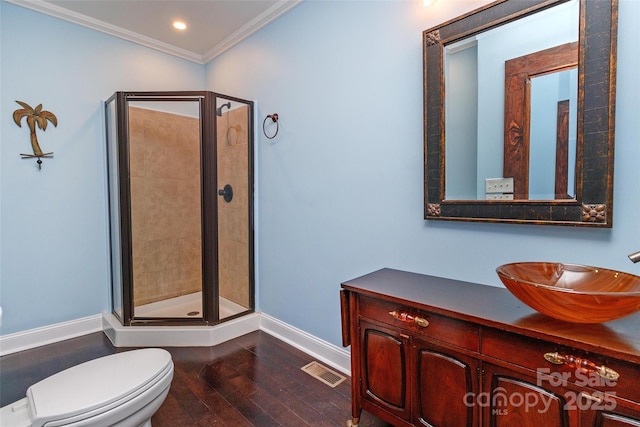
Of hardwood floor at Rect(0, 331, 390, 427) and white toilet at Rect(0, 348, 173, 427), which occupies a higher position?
white toilet at Rect(0, 348, 173, 427)

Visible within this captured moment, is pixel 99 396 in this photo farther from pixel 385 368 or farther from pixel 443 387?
pixel 443 387

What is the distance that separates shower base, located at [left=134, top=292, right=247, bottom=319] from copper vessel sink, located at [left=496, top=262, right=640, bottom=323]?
2190 millimetres

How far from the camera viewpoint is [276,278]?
2689 mm

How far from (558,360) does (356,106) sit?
1.61 m

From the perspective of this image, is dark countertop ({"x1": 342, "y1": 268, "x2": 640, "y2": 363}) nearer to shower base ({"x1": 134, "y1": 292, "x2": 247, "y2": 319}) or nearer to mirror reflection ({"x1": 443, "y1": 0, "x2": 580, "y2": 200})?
mirror reflection ({"x1": 443, "y1": 0, "x2": 580, "y2": 200})

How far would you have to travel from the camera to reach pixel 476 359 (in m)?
1.16

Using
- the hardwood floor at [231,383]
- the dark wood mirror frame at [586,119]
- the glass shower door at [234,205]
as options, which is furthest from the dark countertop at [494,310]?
the glass shower door at [234,205]

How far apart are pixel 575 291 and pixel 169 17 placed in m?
3.19

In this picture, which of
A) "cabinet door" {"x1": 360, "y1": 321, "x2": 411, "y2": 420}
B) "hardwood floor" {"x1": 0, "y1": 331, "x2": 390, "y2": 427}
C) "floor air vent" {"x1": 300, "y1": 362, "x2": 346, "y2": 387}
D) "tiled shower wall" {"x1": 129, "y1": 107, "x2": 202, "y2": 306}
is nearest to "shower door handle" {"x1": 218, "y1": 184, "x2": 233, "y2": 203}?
"tiled shower wall" {"x1": 129, "y1": 107, "x2": 202, "y2": 306}

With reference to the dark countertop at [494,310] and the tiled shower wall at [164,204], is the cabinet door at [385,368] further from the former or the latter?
the tiled shower wall at [164,204]

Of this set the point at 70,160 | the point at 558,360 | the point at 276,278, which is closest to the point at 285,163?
the point at 276,278

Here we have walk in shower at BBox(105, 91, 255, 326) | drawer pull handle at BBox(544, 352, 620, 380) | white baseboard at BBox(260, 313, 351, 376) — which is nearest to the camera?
drawer pull handle at BBox(544, 352, 620, 380)

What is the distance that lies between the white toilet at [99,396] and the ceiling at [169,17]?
2498 mm

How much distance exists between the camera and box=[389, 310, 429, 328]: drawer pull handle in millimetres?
1286
